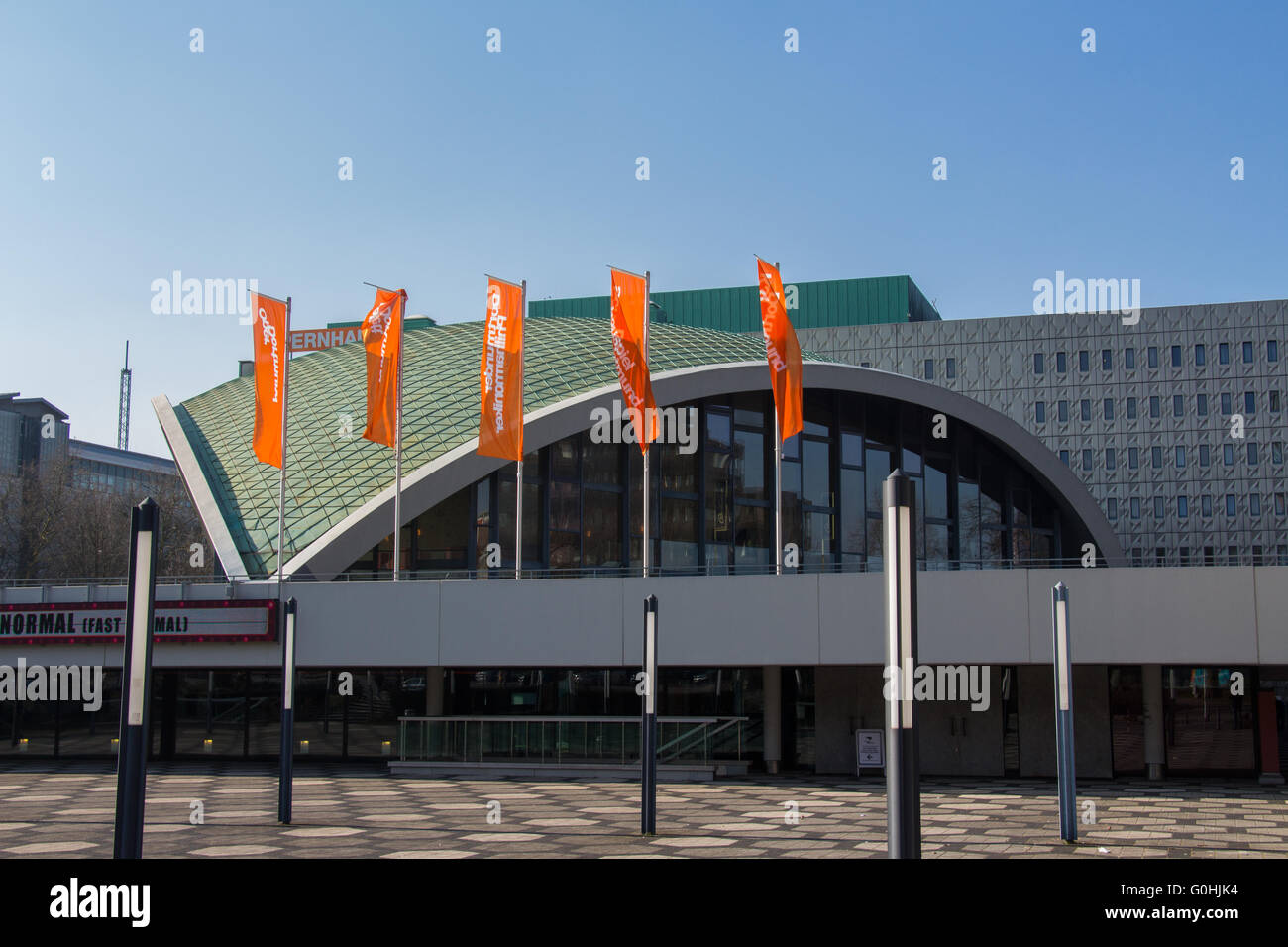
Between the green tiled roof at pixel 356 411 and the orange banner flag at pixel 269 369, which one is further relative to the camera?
the green tiled roof at pixel 356 411

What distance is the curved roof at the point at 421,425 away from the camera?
33.7m

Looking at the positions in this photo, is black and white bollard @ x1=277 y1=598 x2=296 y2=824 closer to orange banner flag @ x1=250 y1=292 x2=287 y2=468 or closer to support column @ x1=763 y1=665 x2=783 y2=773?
orange banner flag @ x1=250 y1=292 x2=287 y2=468

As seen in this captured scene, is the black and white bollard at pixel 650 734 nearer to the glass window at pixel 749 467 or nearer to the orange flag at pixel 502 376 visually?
the orange flag at pixel 502 376

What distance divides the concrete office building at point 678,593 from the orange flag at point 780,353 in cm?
384

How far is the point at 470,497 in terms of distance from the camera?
34.2 meters

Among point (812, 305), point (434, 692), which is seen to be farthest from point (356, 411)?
point (812, 305)

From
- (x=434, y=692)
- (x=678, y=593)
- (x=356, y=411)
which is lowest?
(x=434, y=692)

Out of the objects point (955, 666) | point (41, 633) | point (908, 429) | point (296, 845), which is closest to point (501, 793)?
point (296, 845)

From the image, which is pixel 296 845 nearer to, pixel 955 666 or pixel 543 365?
pixel 955 666

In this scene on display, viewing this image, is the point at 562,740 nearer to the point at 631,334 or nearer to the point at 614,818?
the point at 614,818

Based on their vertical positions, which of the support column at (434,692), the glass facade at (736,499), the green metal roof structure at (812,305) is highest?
the green metal roof structure at (812,305)

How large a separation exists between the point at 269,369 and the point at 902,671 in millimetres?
24012

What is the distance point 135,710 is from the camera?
856 centimetres

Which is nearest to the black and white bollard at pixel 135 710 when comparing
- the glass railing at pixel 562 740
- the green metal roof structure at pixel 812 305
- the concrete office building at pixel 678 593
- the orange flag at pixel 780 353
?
the concrete office building at pixel 678 593
